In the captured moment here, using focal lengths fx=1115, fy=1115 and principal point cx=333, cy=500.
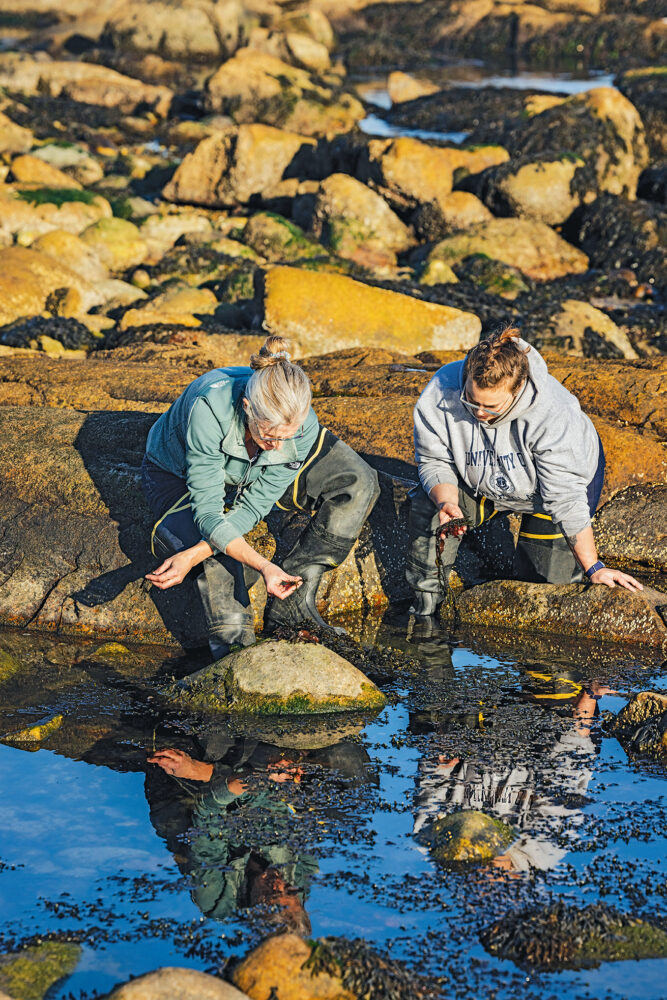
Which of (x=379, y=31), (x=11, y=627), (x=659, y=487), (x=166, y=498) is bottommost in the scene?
(x=379, y=31)

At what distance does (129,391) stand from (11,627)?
2.43 m

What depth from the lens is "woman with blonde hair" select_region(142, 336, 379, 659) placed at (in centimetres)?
510

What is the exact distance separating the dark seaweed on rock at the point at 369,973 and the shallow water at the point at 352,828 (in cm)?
8

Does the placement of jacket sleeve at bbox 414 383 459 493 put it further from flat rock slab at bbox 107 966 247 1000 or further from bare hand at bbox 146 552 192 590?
flat rock slab at bbox 107 966 247 1000

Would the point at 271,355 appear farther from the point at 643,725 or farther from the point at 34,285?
the point at 34,285

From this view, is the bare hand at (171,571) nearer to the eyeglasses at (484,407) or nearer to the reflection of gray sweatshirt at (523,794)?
the reflection of gray sweatshirt at (523,794)

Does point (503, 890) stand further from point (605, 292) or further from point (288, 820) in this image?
point (605, 292)

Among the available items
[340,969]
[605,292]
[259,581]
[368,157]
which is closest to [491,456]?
[259,581]

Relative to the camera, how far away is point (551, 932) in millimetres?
3695

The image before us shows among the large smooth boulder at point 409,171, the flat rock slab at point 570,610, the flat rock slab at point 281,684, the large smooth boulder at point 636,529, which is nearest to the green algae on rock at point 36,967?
the flat rock slab at point 281,684

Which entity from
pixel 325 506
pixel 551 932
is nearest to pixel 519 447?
pixel 325 506

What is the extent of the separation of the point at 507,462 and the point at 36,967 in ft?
11.1

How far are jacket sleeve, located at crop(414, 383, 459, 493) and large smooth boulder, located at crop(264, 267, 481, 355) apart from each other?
16.9ft

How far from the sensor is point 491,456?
5.84 metres
